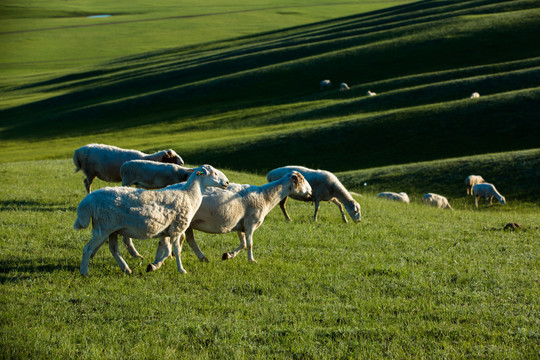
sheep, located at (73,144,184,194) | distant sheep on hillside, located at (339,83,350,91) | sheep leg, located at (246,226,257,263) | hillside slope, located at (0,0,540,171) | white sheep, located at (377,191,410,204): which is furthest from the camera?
distant sheep on hillside, located at (339,83,350,91)

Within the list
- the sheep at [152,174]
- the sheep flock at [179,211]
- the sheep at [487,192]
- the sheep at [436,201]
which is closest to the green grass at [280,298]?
the sheep flock at [179,211]

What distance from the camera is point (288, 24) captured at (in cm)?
16525

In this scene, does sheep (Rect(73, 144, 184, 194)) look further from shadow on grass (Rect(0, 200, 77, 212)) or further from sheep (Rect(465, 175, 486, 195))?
sheep (Rect(465, 175, 486, 195))

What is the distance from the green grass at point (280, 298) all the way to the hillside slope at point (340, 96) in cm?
2637

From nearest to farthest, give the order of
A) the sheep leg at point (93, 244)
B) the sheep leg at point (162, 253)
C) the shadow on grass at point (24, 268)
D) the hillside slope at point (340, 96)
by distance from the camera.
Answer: the shadow on grass at point (24, 268) < the sheep leg at point (93, 244) < the sheep leg at point (162, 253) < the hillside slope at point (340, 96)

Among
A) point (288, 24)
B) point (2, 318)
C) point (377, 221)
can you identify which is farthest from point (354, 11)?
point (2, 318)

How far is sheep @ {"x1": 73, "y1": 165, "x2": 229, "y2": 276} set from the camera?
10.2 metres

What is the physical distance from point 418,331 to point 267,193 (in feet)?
18.0

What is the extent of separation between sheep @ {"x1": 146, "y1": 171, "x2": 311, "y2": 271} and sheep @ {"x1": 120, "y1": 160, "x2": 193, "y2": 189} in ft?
13.2

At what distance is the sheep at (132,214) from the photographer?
1022cm

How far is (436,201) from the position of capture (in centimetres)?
2680

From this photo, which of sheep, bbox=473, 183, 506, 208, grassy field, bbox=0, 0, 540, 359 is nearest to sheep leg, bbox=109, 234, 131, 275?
grassy field, bbox=0, 0, 540, 359

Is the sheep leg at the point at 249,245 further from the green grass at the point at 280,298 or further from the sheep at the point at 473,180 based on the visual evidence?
the sheep at the point at 473,180

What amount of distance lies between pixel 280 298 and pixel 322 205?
41.6 feet
